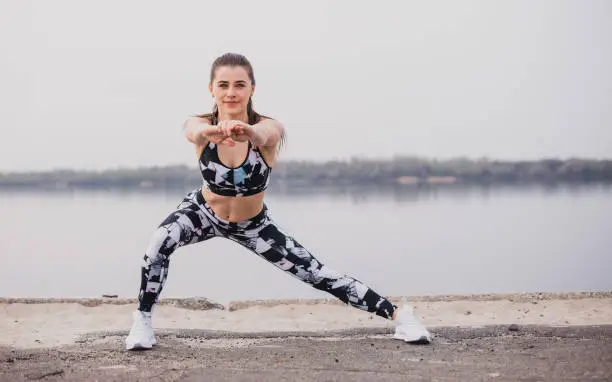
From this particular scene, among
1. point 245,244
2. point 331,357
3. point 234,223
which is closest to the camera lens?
point 331,357

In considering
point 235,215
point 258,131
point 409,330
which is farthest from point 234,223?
point 409,330

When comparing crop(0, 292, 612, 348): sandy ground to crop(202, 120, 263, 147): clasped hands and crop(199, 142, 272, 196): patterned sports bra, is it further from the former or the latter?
crop(202, 120, 263, 147): clasped hands

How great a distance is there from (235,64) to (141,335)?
1482 mm

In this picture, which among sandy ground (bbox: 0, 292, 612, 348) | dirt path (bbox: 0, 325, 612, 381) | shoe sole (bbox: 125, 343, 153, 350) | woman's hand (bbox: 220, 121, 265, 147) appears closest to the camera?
dirt path (bbox: 0, 325, 612, 381)

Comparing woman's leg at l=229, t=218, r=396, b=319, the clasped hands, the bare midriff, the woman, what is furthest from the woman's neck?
woman's leg at l=229, t=218, r=396, b=319

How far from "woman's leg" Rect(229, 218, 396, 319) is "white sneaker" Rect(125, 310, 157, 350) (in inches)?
24.6

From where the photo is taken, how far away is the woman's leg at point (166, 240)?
368 cm

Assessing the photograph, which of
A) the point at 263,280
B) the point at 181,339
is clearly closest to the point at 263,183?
the point at 181,339

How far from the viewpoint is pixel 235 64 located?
3.77m

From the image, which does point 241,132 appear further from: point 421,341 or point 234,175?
point 421,341

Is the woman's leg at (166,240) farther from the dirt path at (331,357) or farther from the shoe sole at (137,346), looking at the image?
the dirt path at (331,357)

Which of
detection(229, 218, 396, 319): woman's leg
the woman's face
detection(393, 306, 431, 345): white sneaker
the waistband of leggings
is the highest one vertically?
the woman's face

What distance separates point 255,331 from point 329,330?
0.45 m

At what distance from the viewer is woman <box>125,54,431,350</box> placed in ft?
12.1
